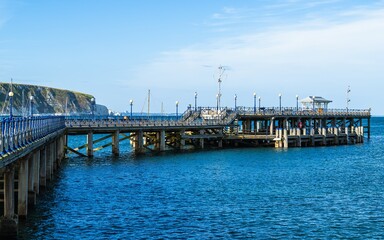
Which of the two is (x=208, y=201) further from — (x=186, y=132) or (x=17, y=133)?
(x=186, y=132)

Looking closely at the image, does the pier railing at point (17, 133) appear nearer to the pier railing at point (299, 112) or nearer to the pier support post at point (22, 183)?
the pier support post at point (22, 183)

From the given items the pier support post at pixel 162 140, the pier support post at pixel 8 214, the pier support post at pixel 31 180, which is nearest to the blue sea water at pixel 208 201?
the pier support post at pixel 31 180

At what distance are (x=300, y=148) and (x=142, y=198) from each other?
2052 inches

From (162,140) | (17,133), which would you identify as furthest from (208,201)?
(162,140)

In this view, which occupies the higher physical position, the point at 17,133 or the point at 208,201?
the point at 17,133

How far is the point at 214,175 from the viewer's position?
5453cm

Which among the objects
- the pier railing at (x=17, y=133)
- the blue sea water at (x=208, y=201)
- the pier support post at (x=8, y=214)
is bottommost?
the blue sea water at (x=208, y=201)

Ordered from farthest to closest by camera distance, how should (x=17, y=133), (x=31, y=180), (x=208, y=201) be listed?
(x=208, y=201)
(x=31, y=180)
(x=17, y=133)

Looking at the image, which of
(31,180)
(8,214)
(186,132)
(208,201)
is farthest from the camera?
(186,132)

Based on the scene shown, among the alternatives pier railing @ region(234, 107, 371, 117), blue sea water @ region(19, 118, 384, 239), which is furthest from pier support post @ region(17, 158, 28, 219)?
pier railing @ region(234, 107, 371, 117)

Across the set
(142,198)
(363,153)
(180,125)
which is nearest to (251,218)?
(142,198)

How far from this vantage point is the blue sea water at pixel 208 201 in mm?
30922

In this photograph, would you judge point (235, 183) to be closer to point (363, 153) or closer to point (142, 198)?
point (142, 198)

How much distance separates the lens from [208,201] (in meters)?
39.8
